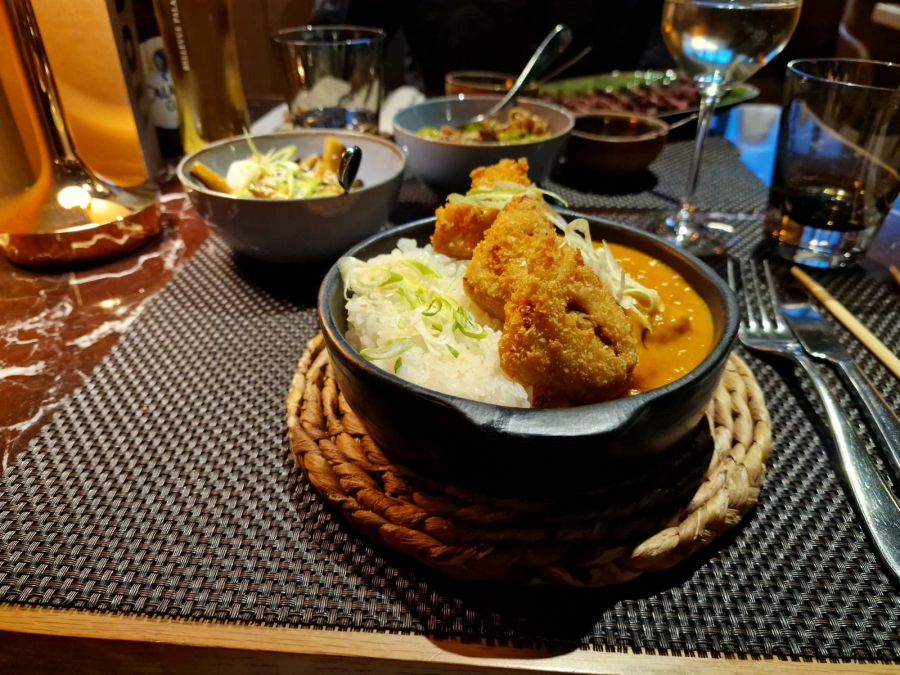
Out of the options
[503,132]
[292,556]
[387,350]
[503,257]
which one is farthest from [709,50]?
[292,556]

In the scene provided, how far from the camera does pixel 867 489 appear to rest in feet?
3.08

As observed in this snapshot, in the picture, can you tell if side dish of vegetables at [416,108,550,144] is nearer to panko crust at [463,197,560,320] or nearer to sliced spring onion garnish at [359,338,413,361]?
panko crust at [463,197,560,320]

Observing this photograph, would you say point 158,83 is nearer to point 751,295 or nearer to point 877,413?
point 751,295

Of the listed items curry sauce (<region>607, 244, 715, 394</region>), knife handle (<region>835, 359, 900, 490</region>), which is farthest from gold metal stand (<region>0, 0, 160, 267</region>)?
knife handle (<region>835, 359, 900, 490</region>)

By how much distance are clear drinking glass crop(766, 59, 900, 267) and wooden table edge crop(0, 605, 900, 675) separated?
1.31 metres

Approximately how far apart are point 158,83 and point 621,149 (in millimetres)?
1752

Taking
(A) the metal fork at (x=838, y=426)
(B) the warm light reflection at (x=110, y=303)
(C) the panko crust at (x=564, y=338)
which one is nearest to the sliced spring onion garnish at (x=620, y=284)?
(C) the panko crust at (x=564, y=338)

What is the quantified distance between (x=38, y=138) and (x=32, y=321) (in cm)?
59

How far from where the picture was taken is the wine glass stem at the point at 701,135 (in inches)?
73.4

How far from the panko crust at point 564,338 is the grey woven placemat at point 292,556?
28 centimetres

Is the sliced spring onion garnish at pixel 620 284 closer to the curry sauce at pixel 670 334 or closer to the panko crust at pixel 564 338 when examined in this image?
the curry sauce at pixel 670 334

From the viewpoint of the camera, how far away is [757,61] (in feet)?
5.85

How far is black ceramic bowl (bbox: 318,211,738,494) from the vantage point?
73 cm

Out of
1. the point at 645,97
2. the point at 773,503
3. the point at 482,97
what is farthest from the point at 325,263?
the point at 645,97
